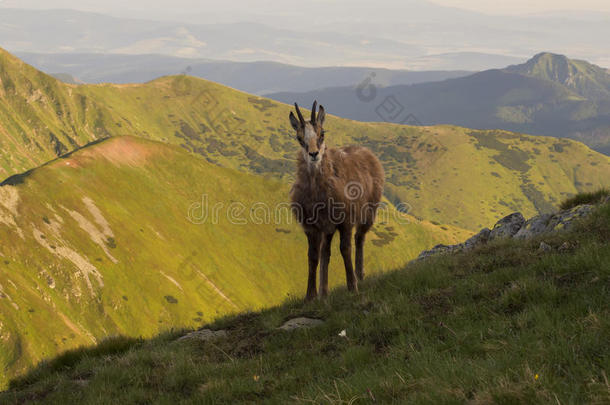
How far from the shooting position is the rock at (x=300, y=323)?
10016mm

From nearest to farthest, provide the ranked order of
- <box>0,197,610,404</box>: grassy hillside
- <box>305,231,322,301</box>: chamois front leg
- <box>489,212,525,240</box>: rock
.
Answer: <box>0,197,610,404</box>: grassy hillside < <box>305,231,322,301</box>: chamois front leg < <box>489,212,525,240</box>: rock

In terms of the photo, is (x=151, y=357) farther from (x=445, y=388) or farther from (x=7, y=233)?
(x=7, y=233)

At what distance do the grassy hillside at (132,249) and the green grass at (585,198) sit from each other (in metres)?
55.7

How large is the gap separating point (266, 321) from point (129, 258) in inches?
5042

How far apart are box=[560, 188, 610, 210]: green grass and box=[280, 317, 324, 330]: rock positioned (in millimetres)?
12946

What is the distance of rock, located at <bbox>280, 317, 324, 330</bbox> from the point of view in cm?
1002

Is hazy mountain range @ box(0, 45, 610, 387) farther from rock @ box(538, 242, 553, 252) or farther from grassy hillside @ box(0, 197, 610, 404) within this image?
grassy hillside @ box(0, 197, 610, 404)

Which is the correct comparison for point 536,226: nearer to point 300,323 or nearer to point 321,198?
point 321,198

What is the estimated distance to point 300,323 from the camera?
10258 millimetres

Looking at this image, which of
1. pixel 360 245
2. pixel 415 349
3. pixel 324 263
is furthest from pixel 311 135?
pixel 415 349

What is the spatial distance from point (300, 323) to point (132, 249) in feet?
431

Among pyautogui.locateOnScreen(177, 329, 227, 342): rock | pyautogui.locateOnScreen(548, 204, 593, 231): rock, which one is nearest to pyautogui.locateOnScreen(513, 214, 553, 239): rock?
pyautogui.locateOnScreen(548, 204, 593, 231): rock

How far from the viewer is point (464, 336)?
278 inches

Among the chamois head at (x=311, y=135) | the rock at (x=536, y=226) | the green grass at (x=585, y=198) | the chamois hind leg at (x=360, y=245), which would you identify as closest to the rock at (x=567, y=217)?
the rock at (x=536, y=226)
